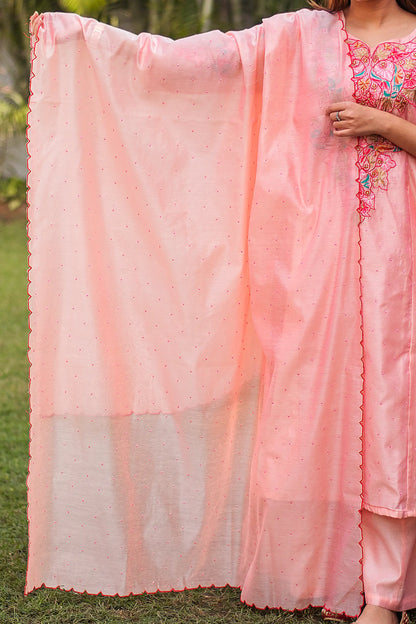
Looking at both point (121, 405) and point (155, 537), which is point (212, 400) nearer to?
point (121, 405)

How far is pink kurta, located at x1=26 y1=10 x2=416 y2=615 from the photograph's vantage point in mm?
2182

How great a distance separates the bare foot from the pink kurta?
0.06m

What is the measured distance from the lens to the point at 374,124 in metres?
2.12

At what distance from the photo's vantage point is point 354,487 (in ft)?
7.29

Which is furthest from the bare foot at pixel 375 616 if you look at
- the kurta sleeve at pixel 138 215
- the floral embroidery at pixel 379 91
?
the floral embroidery at pixel 379 91

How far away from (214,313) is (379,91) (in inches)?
27.0

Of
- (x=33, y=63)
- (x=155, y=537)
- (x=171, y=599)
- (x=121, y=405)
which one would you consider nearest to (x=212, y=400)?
(x=121, y=405)

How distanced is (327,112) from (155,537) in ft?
3.83

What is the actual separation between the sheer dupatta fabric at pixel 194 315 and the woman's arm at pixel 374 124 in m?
0.06

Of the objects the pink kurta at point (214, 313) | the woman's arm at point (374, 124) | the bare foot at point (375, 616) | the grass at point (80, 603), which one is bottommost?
the grass at point (80, 603)

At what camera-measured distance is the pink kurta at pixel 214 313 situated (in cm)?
218

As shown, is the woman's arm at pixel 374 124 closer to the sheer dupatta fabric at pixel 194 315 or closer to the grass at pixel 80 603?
the sheer dupatta fabric at pixel 194 315

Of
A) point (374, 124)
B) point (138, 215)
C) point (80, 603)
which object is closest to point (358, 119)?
point (374, 124)

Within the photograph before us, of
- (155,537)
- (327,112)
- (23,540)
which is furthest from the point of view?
(23,540)
